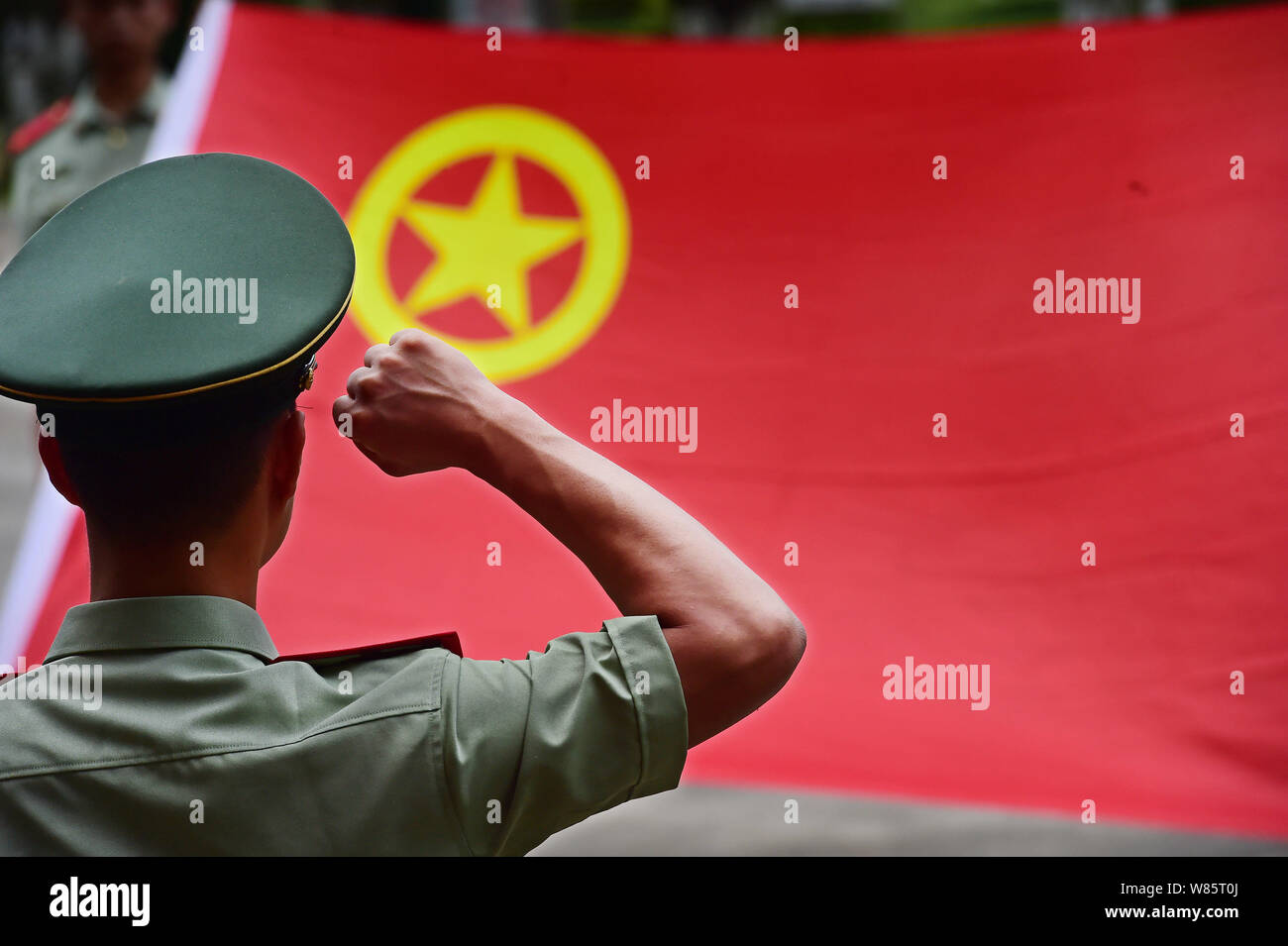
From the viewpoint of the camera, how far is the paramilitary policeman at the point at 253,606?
3.60 feet

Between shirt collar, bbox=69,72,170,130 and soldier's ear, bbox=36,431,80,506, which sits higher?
shirt collar, bbox=69,72,170,130

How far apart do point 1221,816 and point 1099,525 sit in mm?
657

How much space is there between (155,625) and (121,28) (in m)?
3.90

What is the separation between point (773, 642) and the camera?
1128 millimetres

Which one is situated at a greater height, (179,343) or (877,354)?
(877,354)

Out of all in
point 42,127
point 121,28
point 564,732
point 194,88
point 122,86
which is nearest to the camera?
point 564,732

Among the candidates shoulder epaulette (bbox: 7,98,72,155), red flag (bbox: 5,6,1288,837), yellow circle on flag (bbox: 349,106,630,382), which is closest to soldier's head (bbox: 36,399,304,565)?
red flag (bbox: 5,6,1288,837)

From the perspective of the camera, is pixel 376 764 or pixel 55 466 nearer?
pixel 376 764

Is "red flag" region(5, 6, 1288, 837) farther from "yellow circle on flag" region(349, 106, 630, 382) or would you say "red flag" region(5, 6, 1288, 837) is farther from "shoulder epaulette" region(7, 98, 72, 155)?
"shoulder epaulette" region(7, 98, 72, 155)

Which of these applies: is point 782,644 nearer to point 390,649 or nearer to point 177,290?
point 390,649

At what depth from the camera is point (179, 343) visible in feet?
3.68

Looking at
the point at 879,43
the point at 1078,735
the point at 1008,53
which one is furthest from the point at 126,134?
the point at 1078,735

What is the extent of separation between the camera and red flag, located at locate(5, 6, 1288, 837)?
2725 millimetres

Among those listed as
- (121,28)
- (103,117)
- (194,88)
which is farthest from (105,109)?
(194,88)
